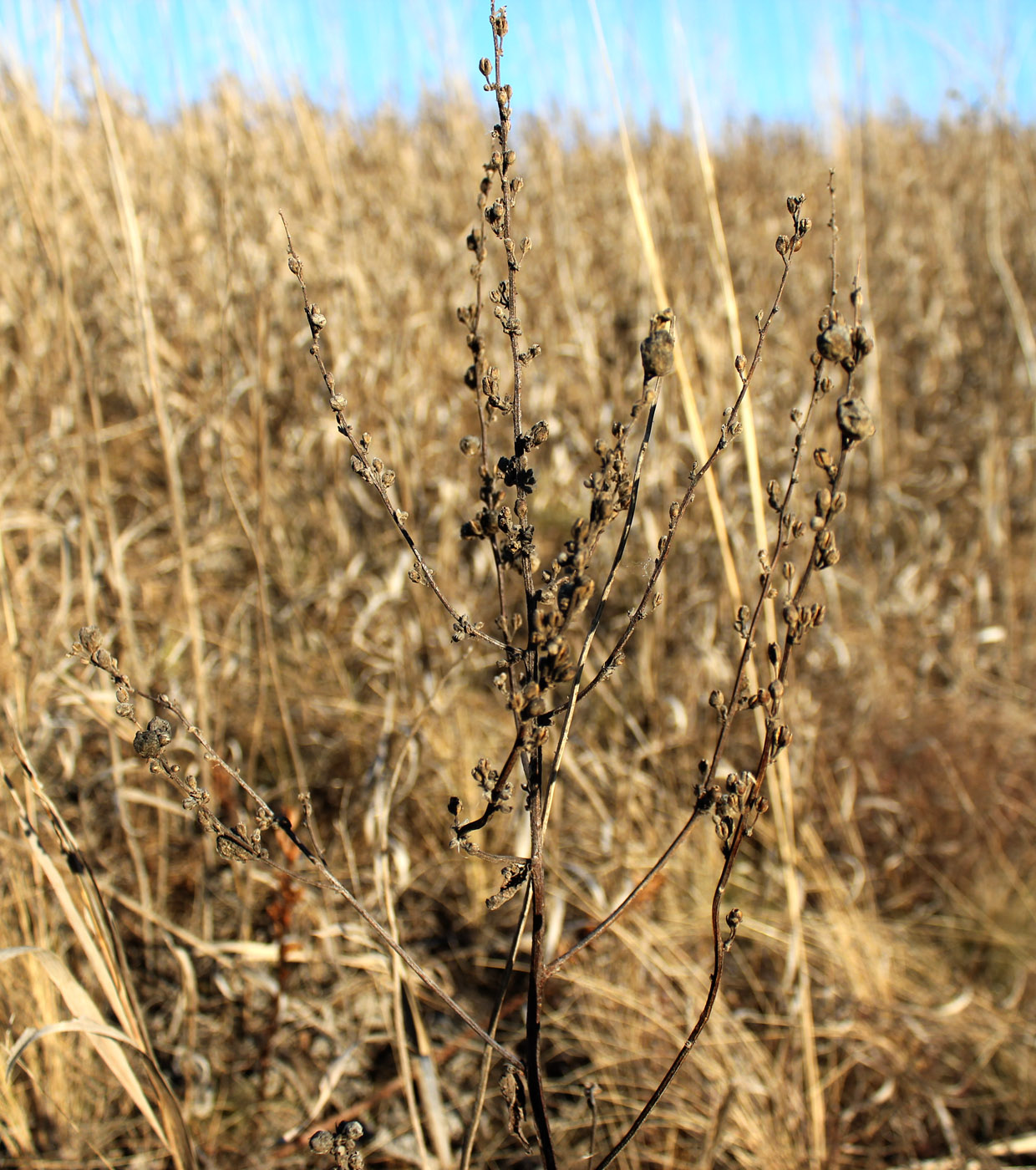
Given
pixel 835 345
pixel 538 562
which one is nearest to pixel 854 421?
pixel 835 345

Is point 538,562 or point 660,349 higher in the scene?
point 660,349

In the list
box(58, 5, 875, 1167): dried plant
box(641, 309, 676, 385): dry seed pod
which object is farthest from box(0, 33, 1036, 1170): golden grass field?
box(641, 309, 676, 385): dry seed pod

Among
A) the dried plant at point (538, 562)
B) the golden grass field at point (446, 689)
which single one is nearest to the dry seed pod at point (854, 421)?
the dried plant at point (538, 562)

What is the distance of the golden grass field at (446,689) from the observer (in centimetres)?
120

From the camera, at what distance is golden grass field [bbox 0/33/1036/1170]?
3.95ft

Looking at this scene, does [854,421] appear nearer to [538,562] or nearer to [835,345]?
[835,345]

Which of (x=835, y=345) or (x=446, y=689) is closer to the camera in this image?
(x=835, y=345)

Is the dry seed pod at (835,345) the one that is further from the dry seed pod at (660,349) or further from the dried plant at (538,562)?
the dry seed pod at (660,349)

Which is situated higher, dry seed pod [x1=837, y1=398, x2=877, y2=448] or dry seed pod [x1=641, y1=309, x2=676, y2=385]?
dry seed pod [x1=641, y1=309, x2=676, y2=385]

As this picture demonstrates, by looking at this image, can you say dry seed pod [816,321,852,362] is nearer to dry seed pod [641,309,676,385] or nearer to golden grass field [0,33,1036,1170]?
dry seed pod [641,309,676,385]

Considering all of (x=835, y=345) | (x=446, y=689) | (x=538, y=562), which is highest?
(x=835, y=345)

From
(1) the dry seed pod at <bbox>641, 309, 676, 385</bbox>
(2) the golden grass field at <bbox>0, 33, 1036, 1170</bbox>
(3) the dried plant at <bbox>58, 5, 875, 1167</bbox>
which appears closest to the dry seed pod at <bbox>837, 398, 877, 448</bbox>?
(3) the dried plant at <bbox>58, 5, 875, 1167</bbox>

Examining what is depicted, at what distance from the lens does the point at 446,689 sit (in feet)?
5.74

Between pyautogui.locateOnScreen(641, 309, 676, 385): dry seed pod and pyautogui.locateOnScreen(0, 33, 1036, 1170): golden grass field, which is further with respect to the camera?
pyautogui.locateOnScreen(0, 33, 1036, 1170): golden grass field
